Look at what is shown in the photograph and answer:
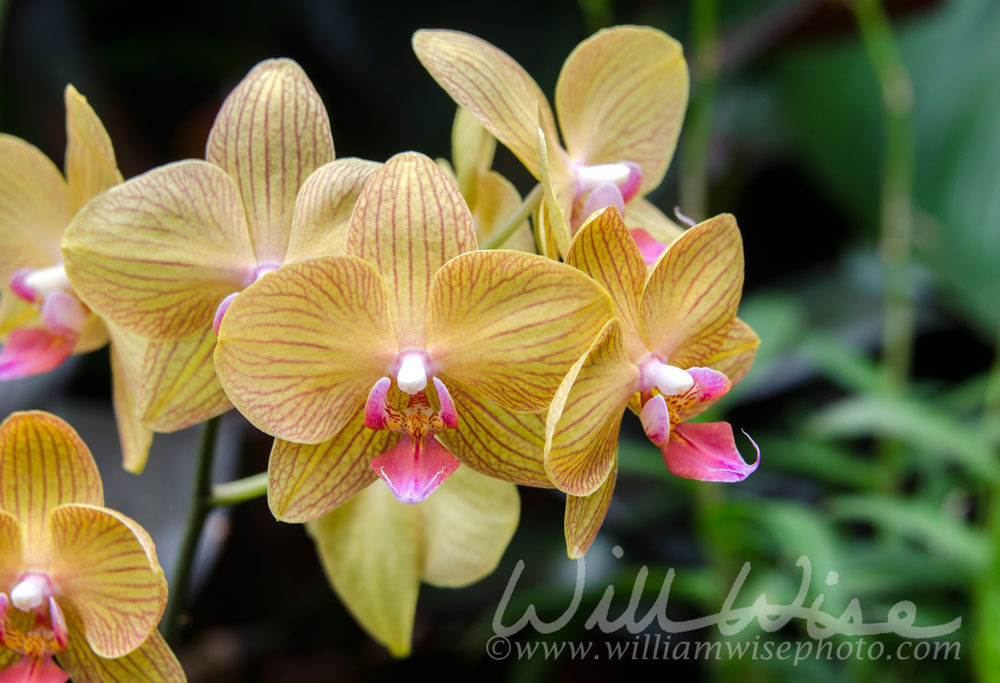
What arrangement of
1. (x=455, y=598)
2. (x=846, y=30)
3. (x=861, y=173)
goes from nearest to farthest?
(x=455, y=598) < (x=846, y=30) < (x=861, y=173)

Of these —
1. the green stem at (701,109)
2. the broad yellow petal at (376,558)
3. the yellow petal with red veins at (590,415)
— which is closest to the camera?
the yellow petal with red veins at (590,415)

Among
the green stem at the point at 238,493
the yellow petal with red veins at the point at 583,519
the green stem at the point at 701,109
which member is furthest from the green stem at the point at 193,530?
the green stem at the point at 701,109

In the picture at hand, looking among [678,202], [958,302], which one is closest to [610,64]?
[678,202]

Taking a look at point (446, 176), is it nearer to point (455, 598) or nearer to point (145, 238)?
point (145, 238)

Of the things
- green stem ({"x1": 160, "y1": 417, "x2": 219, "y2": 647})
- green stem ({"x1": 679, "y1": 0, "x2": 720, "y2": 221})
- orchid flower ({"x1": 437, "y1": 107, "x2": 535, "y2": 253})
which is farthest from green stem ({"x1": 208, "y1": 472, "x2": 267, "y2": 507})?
green stem ({"x1": 679, "y1": 0, "x2": 720, "y2": 221})

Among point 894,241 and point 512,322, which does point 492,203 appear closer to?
point 512,322

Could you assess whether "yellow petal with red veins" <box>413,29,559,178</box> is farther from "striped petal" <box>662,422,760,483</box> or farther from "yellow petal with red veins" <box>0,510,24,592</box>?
"yellow petal with red veins" <box>0,510,24,592</box>

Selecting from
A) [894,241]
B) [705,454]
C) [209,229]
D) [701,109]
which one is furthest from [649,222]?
[894,241]

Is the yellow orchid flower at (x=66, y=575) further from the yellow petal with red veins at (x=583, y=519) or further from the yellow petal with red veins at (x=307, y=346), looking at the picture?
the yellow petal with red veins at (x=583, y=519)
